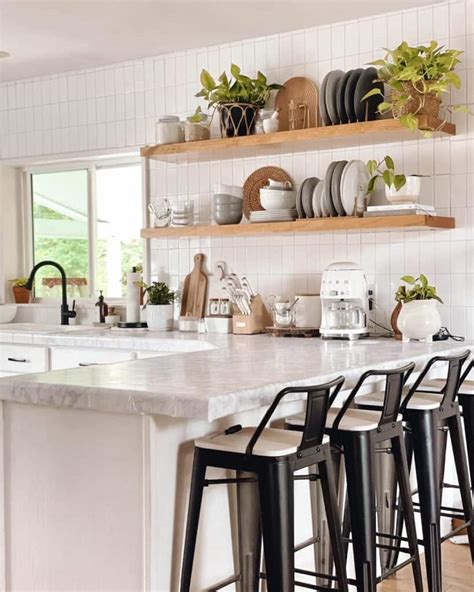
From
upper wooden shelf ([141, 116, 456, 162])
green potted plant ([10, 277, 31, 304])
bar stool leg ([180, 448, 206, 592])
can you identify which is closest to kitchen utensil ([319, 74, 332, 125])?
upper wooden shelf ([141, 116, 456, 162])

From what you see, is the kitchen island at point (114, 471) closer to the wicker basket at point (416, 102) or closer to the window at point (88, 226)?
the wicker basket at point (416, 102)

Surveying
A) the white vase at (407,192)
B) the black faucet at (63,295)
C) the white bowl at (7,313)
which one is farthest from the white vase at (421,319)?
the white bowl at (7,313)

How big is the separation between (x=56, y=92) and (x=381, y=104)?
2.55 m

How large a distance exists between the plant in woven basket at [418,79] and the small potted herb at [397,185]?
262 mm

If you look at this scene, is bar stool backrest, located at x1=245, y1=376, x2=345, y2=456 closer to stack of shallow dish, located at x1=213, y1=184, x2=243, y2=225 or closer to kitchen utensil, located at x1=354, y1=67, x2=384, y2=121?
kitchen utensil, located at x1=354, y1=67, x2=384, y2=121

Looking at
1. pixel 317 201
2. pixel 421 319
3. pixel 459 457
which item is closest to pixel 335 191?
pixel 317 201

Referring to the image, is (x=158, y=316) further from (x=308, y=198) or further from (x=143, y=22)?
(x=143, y=22)

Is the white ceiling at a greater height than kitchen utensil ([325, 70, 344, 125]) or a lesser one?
greater

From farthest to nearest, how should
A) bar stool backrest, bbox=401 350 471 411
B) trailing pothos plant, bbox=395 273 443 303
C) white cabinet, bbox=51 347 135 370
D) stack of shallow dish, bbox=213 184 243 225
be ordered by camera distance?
stack of shallow dish, bbox=213 184 243 225 < white cabinet, bbox=51 347 135 370 < trailing pothos plant, bbox=395 273 443 303 < bar stool backrest, bbox=401 350 471 411

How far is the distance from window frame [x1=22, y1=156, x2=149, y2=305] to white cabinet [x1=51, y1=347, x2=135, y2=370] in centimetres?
82

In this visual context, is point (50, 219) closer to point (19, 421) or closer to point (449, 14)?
point (449, 14)

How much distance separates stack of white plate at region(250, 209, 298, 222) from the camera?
14.8 feet

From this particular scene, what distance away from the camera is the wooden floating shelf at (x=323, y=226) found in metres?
4.02

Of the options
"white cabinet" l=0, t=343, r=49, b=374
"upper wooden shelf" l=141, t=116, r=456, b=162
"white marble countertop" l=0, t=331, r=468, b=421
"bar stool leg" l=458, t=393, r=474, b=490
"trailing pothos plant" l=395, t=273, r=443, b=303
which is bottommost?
"bar stool leg" l=458, t=393, r=474, b=490
